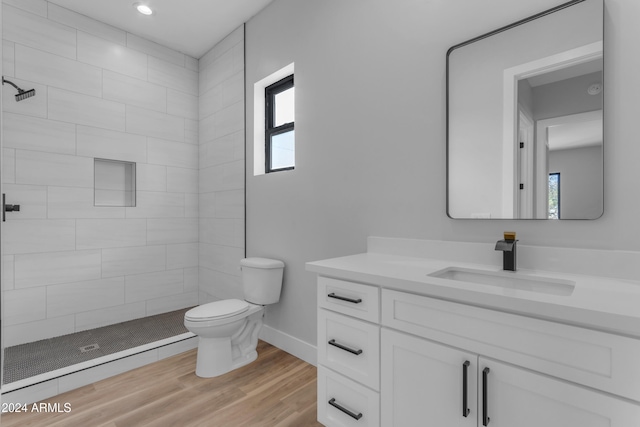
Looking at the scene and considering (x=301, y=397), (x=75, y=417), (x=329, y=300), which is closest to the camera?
(x=329, y=300)

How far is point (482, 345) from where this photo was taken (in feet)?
3.49

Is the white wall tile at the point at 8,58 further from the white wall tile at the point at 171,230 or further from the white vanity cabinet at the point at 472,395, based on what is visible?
the white vanity cabinet at the point at 472,395

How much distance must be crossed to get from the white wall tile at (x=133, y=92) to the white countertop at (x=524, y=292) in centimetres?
269

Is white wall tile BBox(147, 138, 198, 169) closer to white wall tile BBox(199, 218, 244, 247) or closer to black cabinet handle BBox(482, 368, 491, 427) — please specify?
white wall tile BBox(199, 218, 244, 247)

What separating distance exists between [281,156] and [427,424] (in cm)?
222

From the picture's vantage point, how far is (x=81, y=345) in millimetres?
2506

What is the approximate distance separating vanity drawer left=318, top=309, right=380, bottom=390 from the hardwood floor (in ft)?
1.60

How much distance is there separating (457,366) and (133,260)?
303cm

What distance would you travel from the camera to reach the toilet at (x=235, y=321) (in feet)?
7.07

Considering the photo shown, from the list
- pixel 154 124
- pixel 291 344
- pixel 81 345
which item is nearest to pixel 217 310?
pixel 291 344

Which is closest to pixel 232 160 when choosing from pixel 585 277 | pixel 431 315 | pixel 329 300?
pixel 329 300

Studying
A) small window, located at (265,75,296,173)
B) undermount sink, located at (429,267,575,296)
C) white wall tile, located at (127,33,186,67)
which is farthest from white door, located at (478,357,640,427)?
white wall tile, located at (127,33,186,67)

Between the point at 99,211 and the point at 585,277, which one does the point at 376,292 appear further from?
the point at 99,211

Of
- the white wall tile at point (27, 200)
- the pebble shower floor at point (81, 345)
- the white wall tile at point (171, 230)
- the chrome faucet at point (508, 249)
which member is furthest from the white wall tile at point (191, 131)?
the chrome faucet at point (508, 249)
